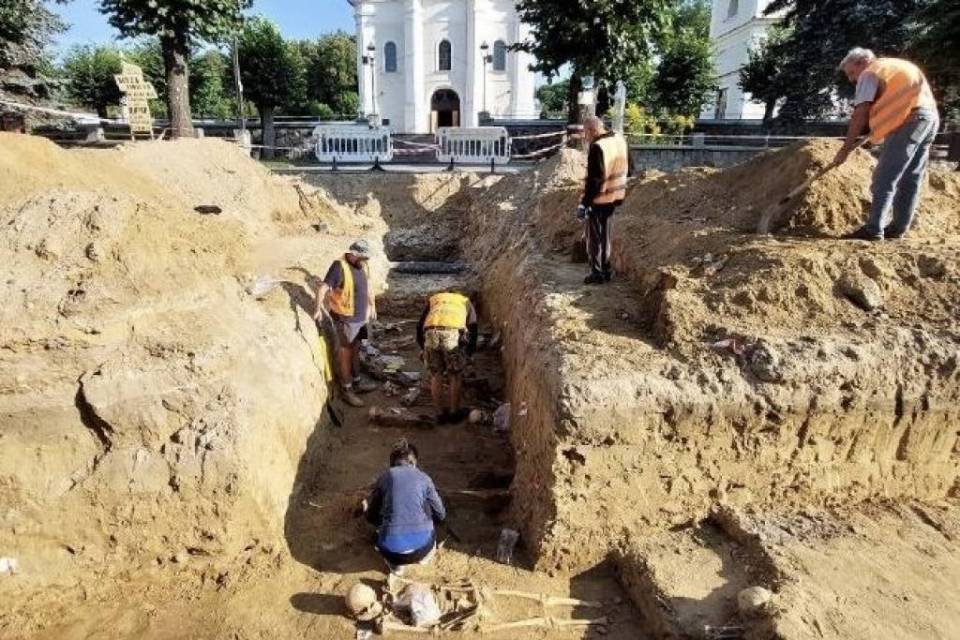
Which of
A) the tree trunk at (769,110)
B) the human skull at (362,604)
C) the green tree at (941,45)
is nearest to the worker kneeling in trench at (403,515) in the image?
the human skull at (362,604)

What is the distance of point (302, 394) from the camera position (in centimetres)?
579

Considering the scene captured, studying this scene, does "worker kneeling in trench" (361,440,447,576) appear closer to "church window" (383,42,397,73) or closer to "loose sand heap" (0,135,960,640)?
"loose sand heap" (0,135,960,640)

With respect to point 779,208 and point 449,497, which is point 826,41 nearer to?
point 779,208

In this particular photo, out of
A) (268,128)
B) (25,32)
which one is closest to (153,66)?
(268,128)

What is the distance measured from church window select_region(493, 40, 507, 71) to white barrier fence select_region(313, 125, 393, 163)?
13.4 meters

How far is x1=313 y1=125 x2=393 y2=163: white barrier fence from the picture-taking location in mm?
19141

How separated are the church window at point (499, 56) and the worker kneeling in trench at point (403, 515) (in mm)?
29281

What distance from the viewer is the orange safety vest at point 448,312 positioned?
6.39 metres

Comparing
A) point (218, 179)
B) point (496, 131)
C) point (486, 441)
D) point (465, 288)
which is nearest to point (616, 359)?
point (486, 441)

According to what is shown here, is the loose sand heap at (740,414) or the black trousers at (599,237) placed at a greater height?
the black trousers at (599,237)

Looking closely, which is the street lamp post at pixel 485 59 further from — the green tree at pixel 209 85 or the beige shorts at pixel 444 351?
the beige shorts at pixel 444 351

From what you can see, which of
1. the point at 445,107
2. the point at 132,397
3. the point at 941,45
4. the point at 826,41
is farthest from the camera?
the point at 445,107

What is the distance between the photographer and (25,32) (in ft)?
55.3

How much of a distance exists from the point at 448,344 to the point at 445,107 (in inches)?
1093
